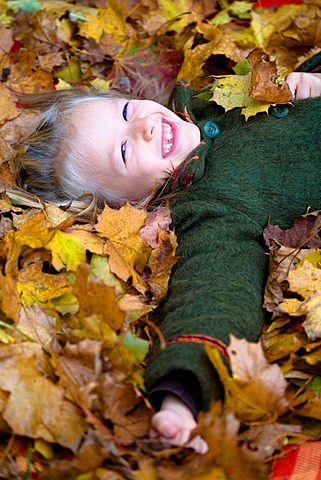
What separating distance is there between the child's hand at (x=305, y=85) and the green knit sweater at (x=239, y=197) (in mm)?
69

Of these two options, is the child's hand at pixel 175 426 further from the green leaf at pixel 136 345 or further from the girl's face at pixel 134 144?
the girl's face at pixel 134 144

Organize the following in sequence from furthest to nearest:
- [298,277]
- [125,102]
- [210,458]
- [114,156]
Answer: [125,102], [114,156], [298,277], [210,458]

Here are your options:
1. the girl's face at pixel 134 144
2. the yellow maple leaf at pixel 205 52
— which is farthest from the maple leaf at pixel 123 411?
the yellow maple leaf at pixel 205 52

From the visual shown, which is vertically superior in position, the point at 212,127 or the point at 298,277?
the point at 212,127

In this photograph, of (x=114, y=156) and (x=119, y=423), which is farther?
(x=114, y=156)

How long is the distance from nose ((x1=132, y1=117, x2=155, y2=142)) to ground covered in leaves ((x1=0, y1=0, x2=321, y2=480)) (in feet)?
0.82

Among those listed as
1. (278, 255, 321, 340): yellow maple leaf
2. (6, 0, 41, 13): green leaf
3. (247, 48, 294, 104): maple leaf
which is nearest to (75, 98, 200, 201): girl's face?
(247, 48, 294, 104): maple leaf

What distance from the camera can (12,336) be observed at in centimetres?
139

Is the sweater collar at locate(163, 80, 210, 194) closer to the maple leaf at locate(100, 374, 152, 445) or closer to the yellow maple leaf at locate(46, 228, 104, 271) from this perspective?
the yellow maple leaf at locate(46, 228, 104, 271)

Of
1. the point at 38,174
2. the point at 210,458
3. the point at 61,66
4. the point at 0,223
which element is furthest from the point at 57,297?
the point at 61,66

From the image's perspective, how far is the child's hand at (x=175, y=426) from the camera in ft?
3.80

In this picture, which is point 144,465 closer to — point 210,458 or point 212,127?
point 210,458

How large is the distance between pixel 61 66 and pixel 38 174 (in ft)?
2.14

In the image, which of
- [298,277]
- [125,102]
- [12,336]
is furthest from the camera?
[125,102]
